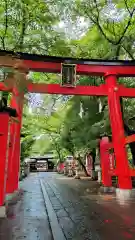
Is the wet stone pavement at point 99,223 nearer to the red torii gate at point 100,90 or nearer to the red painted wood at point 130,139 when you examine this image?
the red painted wood at point 130,139

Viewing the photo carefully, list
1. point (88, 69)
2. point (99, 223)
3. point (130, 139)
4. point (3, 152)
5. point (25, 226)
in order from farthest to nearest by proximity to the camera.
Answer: point (88, 69), point (130, 139), point (3, 152), point (99, 223), point (25, 226)

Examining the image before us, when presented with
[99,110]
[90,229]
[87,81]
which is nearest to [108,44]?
[87,81]

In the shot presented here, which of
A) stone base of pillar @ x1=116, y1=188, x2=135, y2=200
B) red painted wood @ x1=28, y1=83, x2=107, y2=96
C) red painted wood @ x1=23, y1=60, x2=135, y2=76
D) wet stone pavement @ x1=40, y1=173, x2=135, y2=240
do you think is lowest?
wet stone pavement @ x1=40, y1=173, x2=135, y2=240

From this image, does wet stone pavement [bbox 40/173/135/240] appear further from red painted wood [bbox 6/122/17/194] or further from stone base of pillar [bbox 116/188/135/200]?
red painted wood [bbox 6/122/17/194]

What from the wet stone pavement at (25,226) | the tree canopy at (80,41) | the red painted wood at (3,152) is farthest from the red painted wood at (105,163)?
the red painted wood at (3,152)

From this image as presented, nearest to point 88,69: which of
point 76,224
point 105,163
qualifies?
point 105,163

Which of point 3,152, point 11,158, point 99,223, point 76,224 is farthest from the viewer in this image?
point 11,158

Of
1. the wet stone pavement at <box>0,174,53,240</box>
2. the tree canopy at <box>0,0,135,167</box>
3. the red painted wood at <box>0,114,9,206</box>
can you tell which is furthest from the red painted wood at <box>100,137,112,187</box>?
the red painted wood at <box>0,114,9,206</box>

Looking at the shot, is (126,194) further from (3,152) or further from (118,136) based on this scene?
(3,152)

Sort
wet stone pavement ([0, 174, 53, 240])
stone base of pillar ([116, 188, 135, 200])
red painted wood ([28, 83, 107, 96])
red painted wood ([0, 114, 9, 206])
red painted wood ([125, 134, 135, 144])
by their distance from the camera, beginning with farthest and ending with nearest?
red painted wood ([28, 83, 107, 96]) < stone base of pillar ([116, 188, 135, 200]) < red painted wood ([125, 134, 135, 144]) < red painted wood ([0, 114, 9, 206]) < wet stone pavement ([0, 174, 53, 240])

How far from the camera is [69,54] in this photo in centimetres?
1532

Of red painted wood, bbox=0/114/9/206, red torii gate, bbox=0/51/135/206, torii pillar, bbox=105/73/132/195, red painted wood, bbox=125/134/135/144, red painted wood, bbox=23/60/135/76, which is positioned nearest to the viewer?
red painted wood, bbox=0/114/9/206

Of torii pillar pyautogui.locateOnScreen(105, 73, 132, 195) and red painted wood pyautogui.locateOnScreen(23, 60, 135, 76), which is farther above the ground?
red painted wood pyautogui.locateOnScreen(23, 60, 135, 76)

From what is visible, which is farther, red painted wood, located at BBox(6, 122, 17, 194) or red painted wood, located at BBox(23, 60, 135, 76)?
red painted wood, located at BBox(23, 60, 135, 76)
